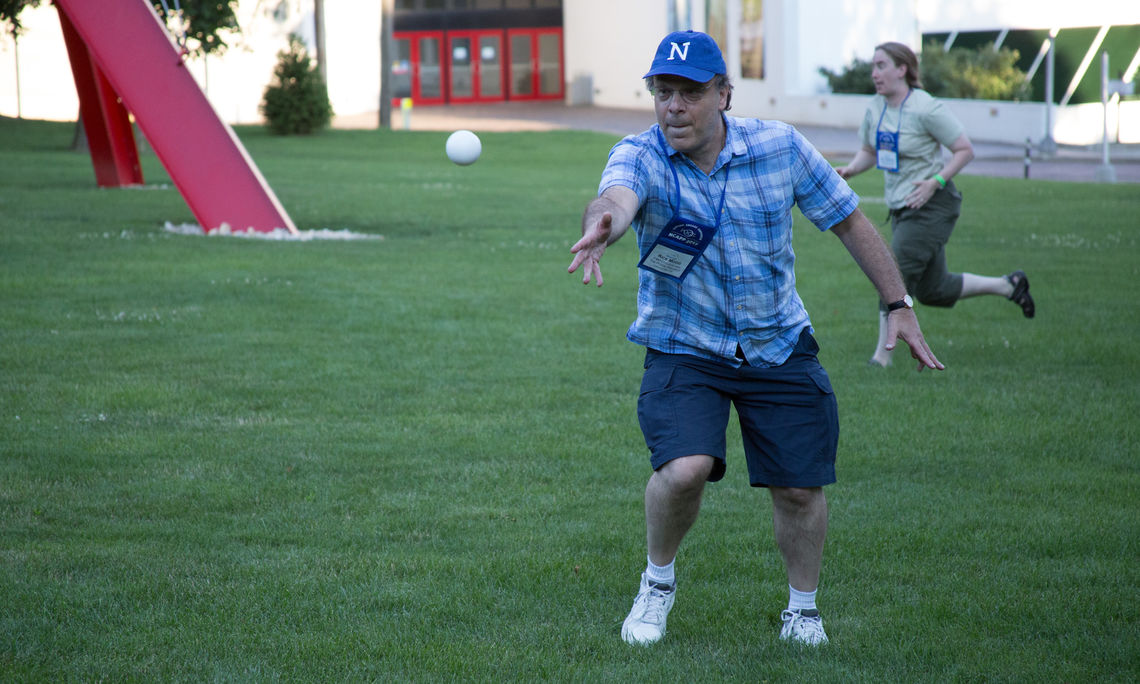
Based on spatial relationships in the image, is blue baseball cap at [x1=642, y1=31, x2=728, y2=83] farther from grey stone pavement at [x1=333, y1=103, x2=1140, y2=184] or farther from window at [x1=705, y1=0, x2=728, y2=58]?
window at [x1=705, y1=0, x2=728, y2=58]

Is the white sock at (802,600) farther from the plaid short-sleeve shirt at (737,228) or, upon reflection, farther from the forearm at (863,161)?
the forearm at (863,161)

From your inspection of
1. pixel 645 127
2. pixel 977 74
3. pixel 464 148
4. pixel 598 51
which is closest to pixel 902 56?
pixel 464 148

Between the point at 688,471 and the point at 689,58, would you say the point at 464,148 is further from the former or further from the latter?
the point at 688,471

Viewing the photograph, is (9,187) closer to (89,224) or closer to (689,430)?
(89,224)

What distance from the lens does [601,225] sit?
358 centimetres

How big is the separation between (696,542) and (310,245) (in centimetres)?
1074

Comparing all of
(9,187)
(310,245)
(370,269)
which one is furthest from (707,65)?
(9,187)

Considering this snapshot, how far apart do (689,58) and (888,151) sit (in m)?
5.15

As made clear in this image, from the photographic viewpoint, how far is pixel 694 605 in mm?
4734

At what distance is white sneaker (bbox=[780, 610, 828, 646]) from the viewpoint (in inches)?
171

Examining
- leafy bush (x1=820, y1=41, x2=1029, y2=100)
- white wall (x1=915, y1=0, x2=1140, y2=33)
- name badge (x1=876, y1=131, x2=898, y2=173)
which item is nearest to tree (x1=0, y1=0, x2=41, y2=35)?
leafy bush (x1=820, y1=41, x2=1029, y2=100)

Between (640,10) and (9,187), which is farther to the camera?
(640,10)

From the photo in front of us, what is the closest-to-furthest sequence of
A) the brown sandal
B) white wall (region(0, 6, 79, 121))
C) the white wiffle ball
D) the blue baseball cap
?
the blue baseball cap → the white wiffle ball → the brown sandal → white wall (region(0, 6, 79, 121))

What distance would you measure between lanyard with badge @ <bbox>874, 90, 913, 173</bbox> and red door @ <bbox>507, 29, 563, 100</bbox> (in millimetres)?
56942
